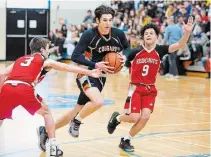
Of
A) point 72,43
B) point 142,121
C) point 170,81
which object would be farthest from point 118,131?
point 72,43

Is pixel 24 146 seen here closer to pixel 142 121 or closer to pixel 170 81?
pixel 142 121

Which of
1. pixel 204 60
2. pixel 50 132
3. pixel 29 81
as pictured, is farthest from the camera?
pixel 204 60

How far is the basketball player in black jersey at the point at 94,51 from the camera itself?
7.31 m

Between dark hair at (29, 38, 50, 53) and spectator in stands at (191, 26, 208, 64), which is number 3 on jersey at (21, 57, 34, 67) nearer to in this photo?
dark hair at (29, 38, 50, 53)

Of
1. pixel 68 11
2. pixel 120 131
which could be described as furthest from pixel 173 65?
pixel 120 131

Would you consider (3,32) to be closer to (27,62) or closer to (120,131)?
(120,131)

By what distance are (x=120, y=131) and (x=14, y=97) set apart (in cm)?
286

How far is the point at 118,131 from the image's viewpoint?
887cm

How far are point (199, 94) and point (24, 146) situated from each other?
782 centimetres

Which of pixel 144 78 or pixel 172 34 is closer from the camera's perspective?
pixel 144 78

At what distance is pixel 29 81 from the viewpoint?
6.49 meters

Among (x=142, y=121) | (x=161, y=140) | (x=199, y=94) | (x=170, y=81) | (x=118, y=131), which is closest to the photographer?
(x=142, y=121)

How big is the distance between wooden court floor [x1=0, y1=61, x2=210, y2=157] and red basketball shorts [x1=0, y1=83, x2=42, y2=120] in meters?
0.77

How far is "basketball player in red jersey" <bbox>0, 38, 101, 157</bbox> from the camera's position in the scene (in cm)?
638
